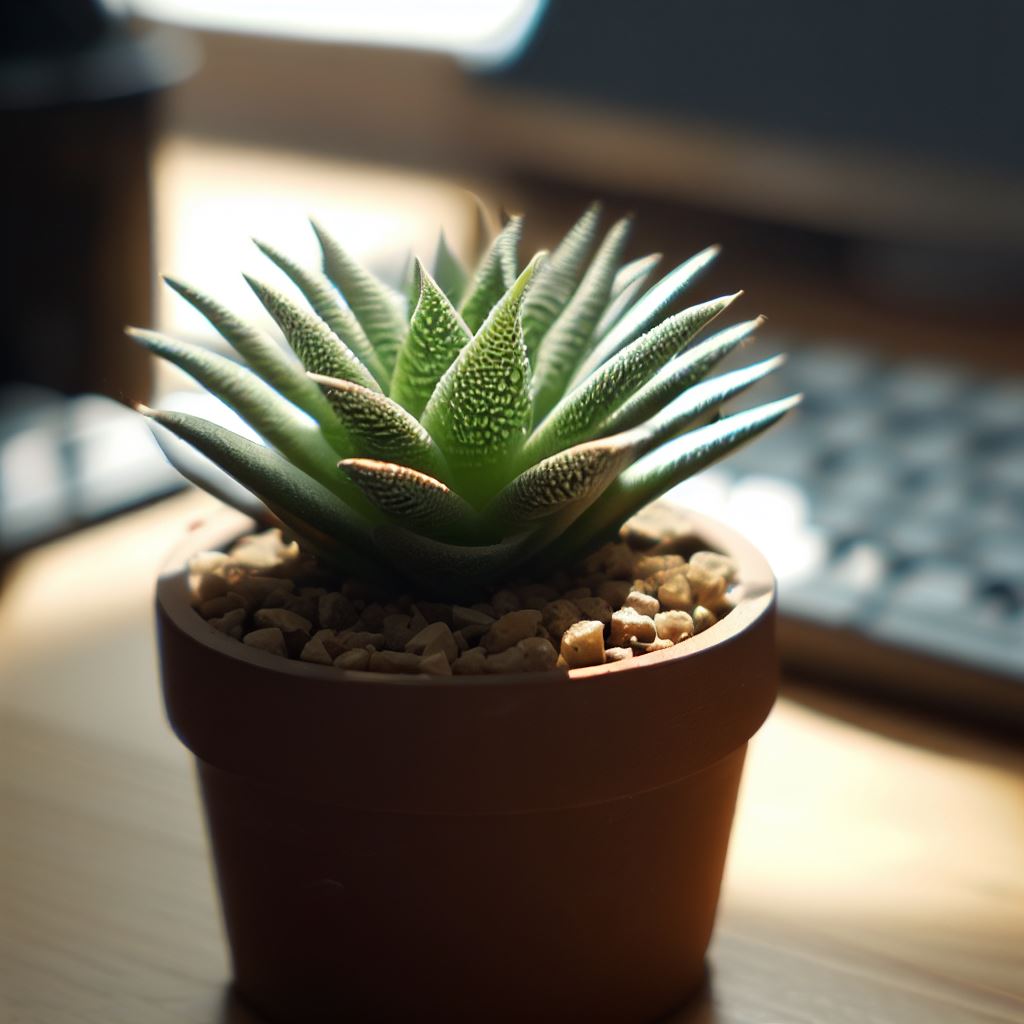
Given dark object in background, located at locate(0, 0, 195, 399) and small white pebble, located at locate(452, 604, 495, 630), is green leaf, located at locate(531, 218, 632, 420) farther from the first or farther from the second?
dark object in background, located at locate(0, 0, 195, 399)

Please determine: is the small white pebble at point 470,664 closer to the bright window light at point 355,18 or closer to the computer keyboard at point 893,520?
the computer keyboard at point 893,520

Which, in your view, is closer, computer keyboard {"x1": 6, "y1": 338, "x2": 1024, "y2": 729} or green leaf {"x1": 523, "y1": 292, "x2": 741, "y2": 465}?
green leaf {"x1": 523, "y1": 292, "x2": 741, "y2": 465}

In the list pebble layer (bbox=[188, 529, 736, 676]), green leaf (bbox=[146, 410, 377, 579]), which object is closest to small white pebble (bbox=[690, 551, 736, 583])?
pebble layer (bbox=[188, 529, 736, 676])

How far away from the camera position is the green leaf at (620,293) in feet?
1.38

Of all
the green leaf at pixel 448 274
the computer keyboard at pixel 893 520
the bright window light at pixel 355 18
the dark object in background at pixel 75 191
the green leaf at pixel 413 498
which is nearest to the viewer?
the green leaf at pixel 413 498

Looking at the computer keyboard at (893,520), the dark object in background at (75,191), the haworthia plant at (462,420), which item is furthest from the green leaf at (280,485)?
the dark object in background at (75,191)

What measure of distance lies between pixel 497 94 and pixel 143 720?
705mm

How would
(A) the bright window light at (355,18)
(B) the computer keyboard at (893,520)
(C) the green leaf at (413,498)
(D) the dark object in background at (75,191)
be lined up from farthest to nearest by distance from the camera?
(A) the bright window light at (355,18)
(D) the dark object in background at (75,191)
(B) the computer keyboard at (893,520)
(C) the green leaf at (413,498)

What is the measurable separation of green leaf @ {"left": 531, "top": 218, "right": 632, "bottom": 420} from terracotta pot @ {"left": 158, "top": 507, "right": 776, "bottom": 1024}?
9 cm

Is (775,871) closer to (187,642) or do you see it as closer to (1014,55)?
(187,642)

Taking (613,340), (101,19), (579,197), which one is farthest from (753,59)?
(613,340)

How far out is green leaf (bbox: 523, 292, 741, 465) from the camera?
1.14 feet

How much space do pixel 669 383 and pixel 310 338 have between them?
96 mm

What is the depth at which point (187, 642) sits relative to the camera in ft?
1.17
